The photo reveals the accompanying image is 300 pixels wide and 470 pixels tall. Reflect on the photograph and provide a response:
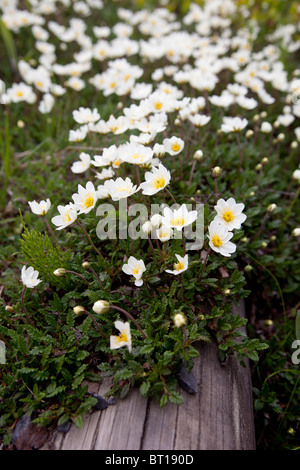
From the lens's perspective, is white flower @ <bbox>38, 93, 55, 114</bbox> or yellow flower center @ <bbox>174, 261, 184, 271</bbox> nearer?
yellow flower center @ <bbox>174, 261, 184, 271</bbox>

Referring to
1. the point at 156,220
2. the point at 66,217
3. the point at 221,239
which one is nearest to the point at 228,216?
the point at 221,239

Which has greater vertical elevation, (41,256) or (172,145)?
(172,145)

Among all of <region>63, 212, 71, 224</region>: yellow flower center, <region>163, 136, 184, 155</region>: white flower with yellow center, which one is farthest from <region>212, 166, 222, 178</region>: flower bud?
<region>63, 212, 71, 224</region>: yellow flower center

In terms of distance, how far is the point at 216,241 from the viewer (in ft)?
6.68

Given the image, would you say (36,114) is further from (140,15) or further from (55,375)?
(55,375)

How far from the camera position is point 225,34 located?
4887 millimetres

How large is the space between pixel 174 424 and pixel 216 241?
902mm

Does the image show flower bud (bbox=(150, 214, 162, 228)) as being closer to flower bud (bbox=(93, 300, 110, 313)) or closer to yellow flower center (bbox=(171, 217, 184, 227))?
yellow flower center (bbox=(171, 217, 184, 227))

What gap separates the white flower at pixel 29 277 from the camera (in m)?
2.05

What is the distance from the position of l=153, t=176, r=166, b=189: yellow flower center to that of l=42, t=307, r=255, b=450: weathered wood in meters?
1.03

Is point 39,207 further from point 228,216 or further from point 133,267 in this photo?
point 228,216

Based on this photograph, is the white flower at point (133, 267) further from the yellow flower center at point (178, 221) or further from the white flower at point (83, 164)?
the white flower at point (83, 164)

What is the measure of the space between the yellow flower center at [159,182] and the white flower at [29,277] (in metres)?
0.85

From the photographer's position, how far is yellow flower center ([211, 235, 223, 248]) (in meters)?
2.03
